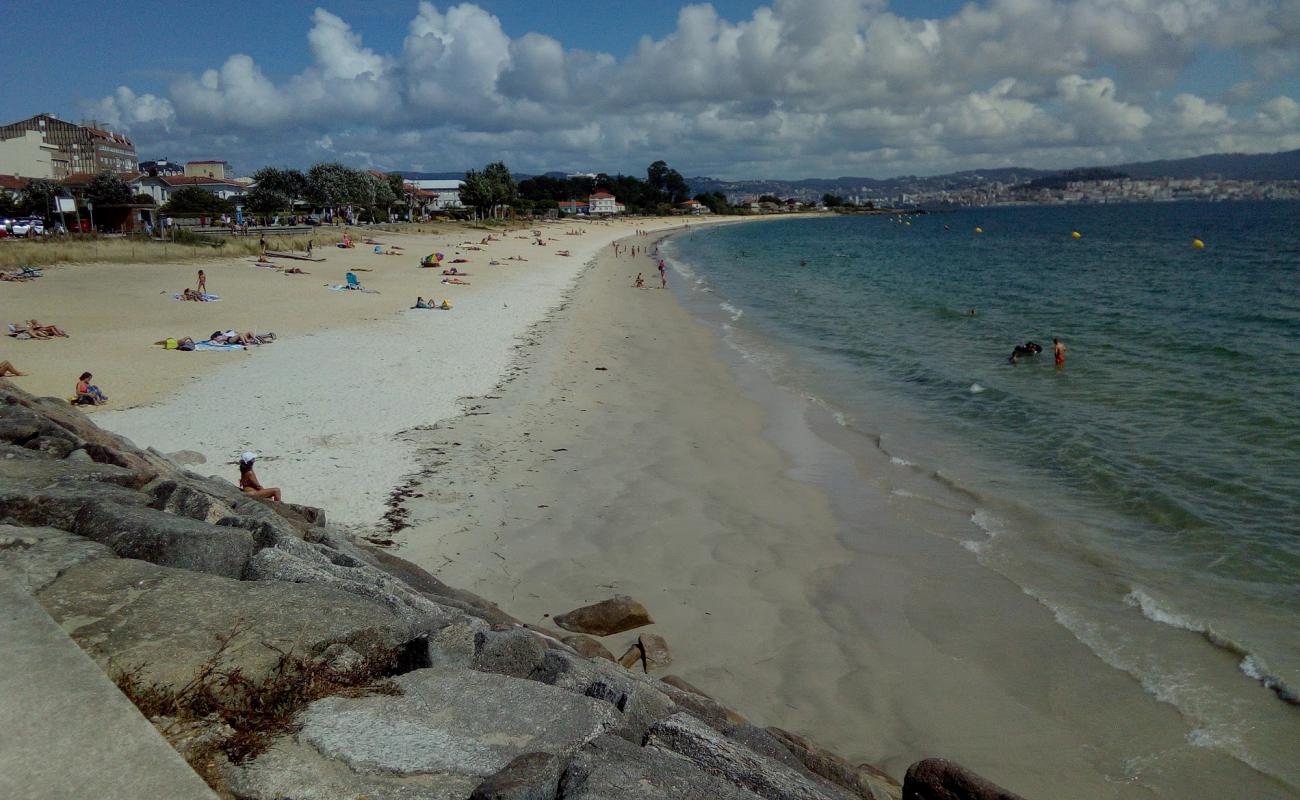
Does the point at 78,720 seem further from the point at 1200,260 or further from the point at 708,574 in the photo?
the point at 1200,260

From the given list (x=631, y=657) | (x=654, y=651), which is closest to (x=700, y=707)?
(x=631, y=657)

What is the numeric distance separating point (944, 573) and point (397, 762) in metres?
7.98

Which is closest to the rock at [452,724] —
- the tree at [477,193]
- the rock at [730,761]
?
the rock at [730,761]

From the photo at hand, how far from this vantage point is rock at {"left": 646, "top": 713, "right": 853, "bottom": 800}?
3881 mm

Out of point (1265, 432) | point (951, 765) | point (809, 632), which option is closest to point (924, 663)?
point (809, 632)

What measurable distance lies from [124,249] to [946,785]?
139 feet

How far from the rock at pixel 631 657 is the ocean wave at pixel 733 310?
2568 cm

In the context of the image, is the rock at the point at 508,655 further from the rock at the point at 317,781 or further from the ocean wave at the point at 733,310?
the ocean wave at the point at 733,310

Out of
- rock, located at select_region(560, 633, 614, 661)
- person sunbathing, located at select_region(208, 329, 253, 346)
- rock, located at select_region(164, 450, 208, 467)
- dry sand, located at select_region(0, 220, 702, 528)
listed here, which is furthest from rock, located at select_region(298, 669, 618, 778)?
person sunbathing, located at select_region(208, 329, 253, 346)

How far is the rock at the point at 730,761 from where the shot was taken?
12.7 ft

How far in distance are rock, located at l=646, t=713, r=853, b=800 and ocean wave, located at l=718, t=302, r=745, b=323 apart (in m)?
29.0

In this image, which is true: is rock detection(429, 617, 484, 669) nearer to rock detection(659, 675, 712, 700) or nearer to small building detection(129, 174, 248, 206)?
rock detection(659, 675, 712, 700)

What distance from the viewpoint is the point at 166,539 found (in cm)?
507

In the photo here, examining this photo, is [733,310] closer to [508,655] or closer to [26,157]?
[508,655]
